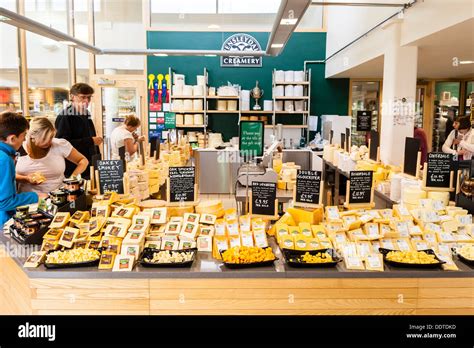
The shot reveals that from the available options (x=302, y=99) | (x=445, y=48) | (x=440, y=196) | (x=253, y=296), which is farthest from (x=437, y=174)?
(x=302, y=99)

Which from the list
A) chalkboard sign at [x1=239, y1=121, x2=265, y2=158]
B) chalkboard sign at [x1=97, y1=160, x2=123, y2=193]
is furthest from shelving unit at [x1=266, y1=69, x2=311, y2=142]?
chalkboard sign at [x1=97, y1=160, x2=123, y2=193]

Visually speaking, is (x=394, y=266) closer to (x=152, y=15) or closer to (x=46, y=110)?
(x=46, y=110)

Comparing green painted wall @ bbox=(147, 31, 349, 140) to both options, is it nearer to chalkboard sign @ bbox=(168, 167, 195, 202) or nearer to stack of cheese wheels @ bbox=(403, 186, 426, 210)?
stack of cheese wheels @ bbox=(403, 186, 426, 210)

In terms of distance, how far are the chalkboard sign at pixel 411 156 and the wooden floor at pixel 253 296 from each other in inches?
77.1

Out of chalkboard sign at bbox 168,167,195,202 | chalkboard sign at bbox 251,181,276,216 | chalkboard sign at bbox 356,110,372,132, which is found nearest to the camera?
chalkboard sign at bbox 251,181,276,216

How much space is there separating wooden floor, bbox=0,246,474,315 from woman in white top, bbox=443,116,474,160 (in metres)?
4.37

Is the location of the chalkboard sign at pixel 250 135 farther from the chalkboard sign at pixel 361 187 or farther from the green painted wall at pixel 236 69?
the green painted wall at pixel 236 69

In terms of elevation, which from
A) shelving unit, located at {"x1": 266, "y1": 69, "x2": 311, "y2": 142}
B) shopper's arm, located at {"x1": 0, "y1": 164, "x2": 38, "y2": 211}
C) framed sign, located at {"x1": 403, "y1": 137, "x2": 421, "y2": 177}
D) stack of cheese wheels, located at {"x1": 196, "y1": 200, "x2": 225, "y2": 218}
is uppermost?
shelving unit, located at {"x1": 266, "y1": 69, "x2": 311, "y2": 142}

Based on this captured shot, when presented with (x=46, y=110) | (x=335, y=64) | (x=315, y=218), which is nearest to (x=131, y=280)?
(x=315, y=218)

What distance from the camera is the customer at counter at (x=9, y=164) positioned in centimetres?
319

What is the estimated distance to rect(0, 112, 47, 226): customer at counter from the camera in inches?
125

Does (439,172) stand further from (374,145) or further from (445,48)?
(445,48)

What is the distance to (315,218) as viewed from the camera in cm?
339
